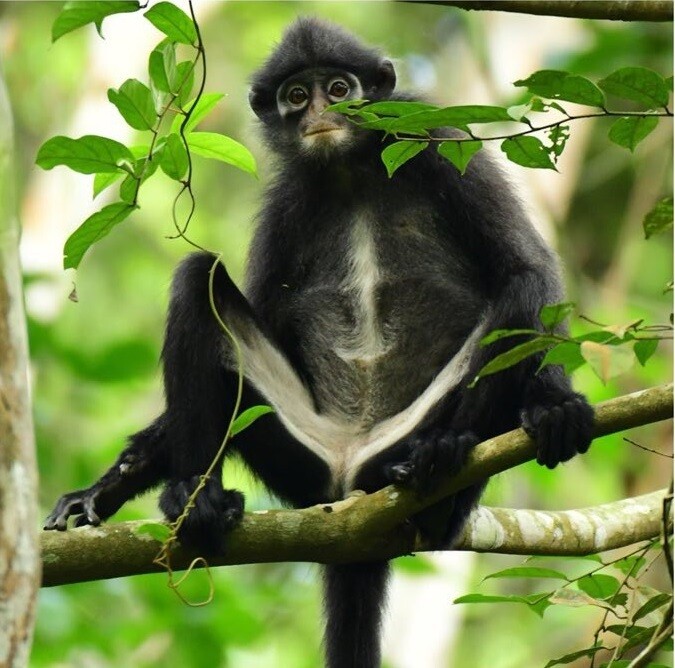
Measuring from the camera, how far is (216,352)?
5.23m

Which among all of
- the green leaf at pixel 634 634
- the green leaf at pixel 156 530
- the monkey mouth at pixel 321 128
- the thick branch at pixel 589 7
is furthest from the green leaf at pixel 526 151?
the monkey mouth at pixel 321 128

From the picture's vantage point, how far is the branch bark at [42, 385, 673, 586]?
4.00 meters

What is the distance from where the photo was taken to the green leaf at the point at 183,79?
3.66 meters

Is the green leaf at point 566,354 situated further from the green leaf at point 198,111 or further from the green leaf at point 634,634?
the green leaf at point 198,111

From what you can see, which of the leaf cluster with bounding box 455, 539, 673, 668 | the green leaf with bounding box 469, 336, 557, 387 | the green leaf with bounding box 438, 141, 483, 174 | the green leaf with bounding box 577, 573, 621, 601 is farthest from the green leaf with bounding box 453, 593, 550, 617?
the green leaf with bounding box 438, 141, 483, 174

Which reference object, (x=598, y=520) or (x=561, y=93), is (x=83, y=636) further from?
(x=561, y=93)

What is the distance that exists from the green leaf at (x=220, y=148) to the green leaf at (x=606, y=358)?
143 cm

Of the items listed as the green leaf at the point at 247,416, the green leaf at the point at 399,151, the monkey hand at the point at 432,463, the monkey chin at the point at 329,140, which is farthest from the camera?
the monkey chin at the point at 329,140

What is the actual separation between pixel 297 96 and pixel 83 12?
3169 millimetres

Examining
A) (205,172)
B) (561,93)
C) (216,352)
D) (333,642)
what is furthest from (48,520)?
(205,172)

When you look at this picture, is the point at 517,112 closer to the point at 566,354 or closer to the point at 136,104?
the point at 566,354

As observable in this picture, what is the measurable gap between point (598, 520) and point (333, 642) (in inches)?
53.6

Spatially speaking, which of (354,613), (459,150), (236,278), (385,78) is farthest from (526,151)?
(236,278)

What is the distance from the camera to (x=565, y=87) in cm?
315
